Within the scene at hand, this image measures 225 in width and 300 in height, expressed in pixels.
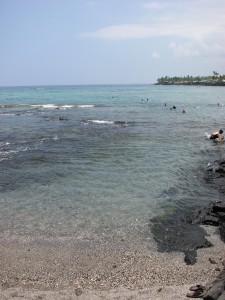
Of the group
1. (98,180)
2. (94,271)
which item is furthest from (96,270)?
(98,180)

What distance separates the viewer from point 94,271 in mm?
9727

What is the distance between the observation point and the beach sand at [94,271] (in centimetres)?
862

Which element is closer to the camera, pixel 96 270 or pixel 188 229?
pixel 96 270

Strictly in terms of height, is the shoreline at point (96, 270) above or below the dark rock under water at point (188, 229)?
below

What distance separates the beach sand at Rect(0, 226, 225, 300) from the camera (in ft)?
28.3

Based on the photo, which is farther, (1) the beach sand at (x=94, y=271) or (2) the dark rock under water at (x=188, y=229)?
(2) the dark rock under water at (x=188, y=229)

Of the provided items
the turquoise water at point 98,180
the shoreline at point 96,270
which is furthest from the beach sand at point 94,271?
the turquoise water at point 98,180

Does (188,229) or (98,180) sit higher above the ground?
(98,180)

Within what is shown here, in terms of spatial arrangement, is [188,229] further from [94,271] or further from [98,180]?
[98,180]

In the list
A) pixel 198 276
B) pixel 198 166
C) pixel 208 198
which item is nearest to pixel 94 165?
pixel 198 166

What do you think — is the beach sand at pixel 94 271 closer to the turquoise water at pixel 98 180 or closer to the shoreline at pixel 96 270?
the shoreline at pixel 96 270

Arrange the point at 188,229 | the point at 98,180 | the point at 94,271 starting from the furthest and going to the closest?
the point at 98,180
the point at 188,229
the point at 94,271

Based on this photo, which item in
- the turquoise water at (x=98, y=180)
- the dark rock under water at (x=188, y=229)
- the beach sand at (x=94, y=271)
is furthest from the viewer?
the turquoise water at (x=98, y=180)

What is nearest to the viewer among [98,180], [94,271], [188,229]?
[94,271]
